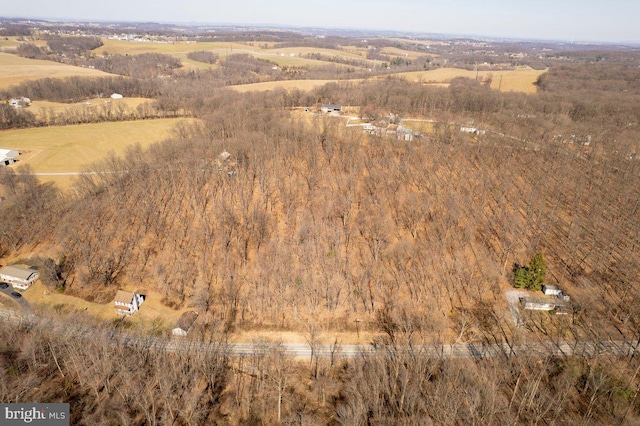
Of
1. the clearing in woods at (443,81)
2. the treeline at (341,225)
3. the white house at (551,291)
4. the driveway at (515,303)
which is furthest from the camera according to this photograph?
the clearing in woods at (443,81)

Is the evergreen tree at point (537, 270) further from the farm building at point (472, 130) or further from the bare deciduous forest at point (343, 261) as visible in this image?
the farm building at point (472, 130)

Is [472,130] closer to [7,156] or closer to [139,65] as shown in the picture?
[7,156]

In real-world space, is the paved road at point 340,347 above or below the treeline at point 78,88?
below

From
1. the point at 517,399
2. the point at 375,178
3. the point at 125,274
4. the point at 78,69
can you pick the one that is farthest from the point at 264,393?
the point at 78,69

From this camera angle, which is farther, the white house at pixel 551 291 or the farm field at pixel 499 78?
the farm field at pixel 499 78

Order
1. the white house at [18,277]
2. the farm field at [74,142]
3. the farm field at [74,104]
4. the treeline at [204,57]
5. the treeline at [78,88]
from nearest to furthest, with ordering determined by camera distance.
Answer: the white house at [18,277] → the farm field at [74,142] → the farm field at [74,104] → the treeline at [78,88] → the treeline at [204,57]

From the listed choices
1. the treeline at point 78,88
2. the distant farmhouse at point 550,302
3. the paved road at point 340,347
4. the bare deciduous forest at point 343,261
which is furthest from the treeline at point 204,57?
the distant farmhouse at point 550,302

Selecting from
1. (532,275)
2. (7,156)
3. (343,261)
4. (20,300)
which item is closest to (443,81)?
(532,275)
